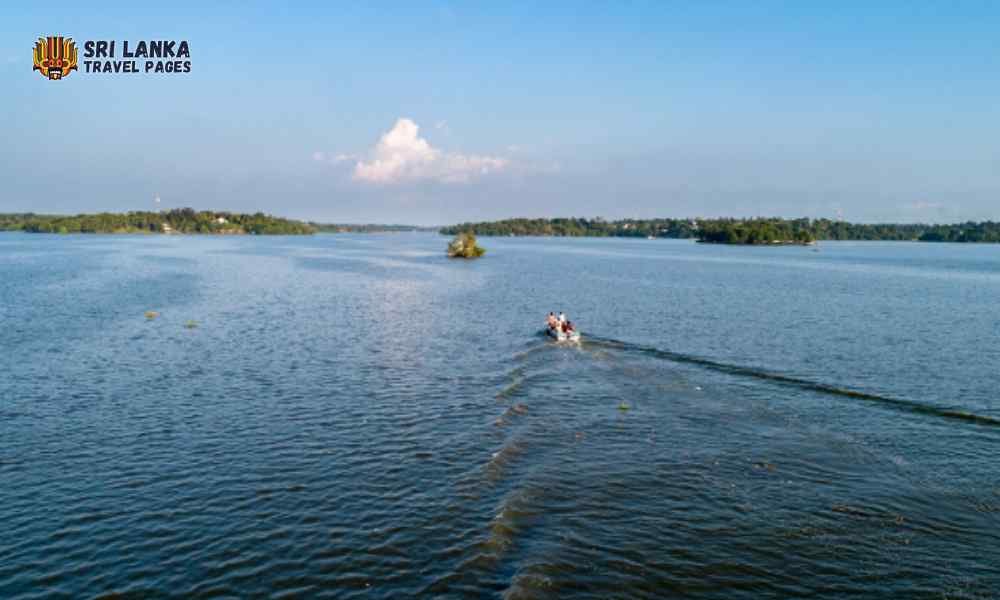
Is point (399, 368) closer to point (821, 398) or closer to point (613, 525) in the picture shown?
point (613, 525)

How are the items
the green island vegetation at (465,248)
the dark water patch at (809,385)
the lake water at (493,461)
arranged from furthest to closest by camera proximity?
the green island vegetation at (465,248) < the dark water patch at (809,385) < the lake water at (493,461)

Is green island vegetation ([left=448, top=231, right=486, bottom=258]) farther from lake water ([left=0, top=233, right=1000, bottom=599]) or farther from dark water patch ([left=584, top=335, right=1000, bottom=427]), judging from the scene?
dark water patch ([left=584, top=335, right=1000, bottom=427])

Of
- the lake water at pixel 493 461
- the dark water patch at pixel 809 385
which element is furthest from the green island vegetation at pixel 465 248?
the dark water patch at pixel 809 385

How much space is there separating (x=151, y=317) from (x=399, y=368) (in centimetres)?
3141

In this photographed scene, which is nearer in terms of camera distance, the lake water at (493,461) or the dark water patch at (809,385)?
the lake water at (493,461)

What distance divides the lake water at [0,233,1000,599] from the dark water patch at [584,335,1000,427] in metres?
0.21

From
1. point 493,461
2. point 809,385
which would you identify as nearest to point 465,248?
point 809,385

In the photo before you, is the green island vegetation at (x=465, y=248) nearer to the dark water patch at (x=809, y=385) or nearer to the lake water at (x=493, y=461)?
the lake water at (x=493, y=461)

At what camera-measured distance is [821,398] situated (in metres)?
32.3

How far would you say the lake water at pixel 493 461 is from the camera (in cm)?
1599

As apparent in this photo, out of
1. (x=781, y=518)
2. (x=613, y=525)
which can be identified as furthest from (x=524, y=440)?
(x=781, y=518)

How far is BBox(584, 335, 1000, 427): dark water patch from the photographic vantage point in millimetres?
29016

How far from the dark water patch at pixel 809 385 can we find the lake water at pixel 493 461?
8.3 inches

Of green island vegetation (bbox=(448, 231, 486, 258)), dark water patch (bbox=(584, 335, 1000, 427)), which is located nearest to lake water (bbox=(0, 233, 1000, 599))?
dark water patch (bbox=(584, 335, 1000, 427))
